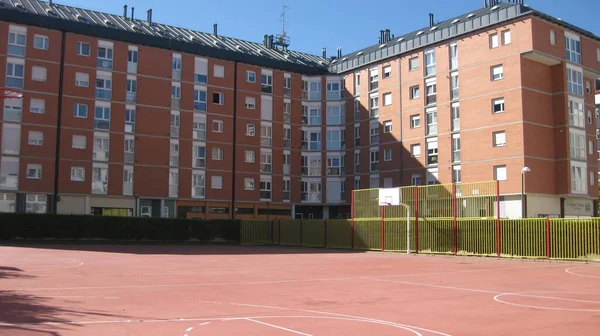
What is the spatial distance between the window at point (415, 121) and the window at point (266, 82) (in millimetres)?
15153

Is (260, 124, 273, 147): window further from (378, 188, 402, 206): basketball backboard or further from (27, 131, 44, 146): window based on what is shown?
(378, 188, 402, 206): basketball backboard

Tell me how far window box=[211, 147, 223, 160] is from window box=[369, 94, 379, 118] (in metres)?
14.7

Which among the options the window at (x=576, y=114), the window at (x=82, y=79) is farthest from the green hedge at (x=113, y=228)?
the window at (x=576, y=114)

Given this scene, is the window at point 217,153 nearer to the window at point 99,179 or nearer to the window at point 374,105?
the window at point 99,179

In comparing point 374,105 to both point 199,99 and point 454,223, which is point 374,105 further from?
point 454,223

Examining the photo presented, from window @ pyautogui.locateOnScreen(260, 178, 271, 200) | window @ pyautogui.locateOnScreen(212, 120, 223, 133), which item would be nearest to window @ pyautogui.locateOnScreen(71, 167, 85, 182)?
window @ pyautogui.locateOnScreen(212, 120, 223, 133)

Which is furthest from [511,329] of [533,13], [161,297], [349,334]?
[533,13]

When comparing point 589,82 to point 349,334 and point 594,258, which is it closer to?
point 594,258

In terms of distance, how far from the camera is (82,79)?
166 feet

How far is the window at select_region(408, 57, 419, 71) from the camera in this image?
52781mm

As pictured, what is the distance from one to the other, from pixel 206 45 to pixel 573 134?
33.1 metres

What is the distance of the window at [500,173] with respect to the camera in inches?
1764

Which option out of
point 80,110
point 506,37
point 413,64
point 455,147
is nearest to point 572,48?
point 506,37

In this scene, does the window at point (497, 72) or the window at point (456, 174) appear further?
the window at point (456, 174)
